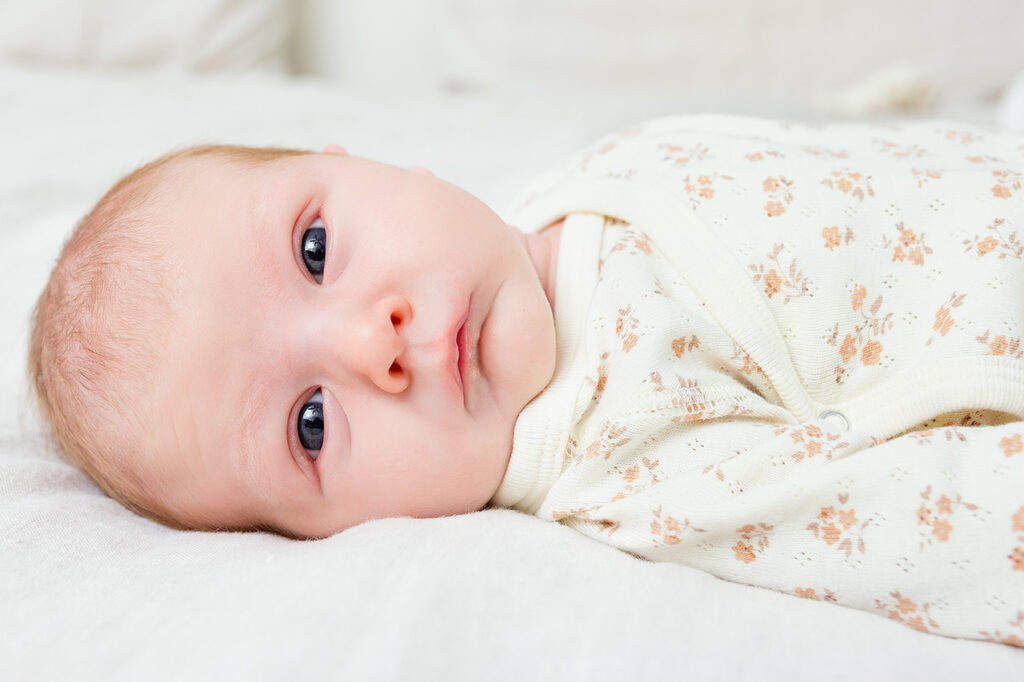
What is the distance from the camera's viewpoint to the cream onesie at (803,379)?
72cm

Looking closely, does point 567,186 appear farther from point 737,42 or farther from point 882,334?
point 737,42

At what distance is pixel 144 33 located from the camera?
2.31 metres

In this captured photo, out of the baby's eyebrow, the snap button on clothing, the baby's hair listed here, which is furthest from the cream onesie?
the baby's hair

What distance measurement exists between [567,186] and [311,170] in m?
0.32

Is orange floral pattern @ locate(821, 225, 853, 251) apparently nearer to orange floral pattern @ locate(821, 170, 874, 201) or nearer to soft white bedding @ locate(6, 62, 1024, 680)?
orange floral pattern @ locate(821, 170, 874, 201)

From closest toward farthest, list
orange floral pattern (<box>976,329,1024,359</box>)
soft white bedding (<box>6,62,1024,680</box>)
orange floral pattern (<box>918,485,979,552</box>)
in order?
soft white bedding (<box>6,62,1024,680</box>), orange floral pattern (<box>918,485,979,552</box>), orange floral pattern (<box>976,329,1024,359</box>)

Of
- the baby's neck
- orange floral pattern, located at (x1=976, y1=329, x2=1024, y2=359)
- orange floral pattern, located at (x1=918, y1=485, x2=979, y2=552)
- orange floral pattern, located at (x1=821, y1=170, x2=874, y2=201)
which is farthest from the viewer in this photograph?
the baby's neck

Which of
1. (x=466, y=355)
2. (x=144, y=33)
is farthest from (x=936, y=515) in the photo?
(x=144, y=33)

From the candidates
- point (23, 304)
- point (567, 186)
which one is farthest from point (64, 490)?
point (567, 186)

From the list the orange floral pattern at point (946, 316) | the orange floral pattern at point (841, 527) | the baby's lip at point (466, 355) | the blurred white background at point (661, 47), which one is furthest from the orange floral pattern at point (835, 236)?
the blurred white background at point (661, 47)

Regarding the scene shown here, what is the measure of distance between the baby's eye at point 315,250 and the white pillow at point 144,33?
177 centimetres

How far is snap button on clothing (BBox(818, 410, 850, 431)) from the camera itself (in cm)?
86

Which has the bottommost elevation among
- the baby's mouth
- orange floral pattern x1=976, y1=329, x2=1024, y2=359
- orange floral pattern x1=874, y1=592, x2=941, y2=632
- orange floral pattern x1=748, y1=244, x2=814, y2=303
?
orange floral pattern x1=874, y1=592, x2=941, y2=632

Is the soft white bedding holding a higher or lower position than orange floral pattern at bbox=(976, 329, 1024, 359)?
lower
